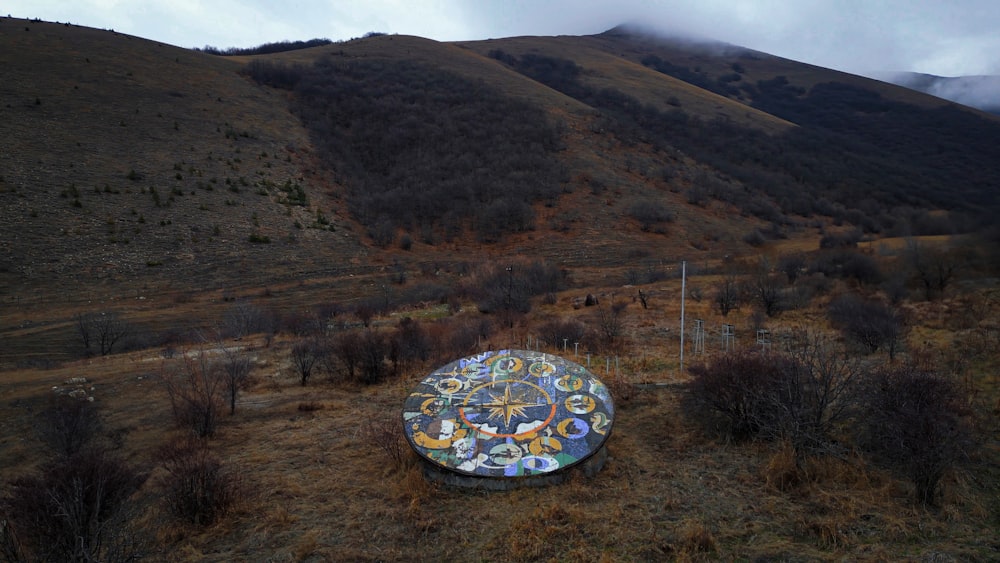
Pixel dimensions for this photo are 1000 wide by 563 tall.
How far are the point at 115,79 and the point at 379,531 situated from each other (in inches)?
1857

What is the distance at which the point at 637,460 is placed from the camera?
7.36 meters

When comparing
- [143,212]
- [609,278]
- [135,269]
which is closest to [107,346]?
[135,269]

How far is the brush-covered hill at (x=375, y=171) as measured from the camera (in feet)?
81.8

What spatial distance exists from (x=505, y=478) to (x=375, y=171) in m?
41.6

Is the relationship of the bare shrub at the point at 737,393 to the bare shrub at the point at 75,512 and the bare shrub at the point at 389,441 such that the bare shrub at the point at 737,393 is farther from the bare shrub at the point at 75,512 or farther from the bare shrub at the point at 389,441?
the bare shrub at the point at 75,512

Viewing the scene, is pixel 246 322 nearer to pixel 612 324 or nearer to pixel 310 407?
pixel 310 407

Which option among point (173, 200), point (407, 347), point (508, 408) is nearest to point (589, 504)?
point (508, 408)

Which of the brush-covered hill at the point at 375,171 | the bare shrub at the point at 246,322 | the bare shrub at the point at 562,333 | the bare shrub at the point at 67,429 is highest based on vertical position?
the brush-covered hill at the point at 375,171

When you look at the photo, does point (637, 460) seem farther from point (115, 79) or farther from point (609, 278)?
point (115, 79)

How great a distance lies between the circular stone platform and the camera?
6.52 meters

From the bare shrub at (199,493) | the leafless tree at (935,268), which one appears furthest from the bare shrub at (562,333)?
the leafless tree at (935,268)

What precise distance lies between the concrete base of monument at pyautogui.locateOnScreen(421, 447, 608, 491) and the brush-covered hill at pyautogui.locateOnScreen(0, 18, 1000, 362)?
1874 cm

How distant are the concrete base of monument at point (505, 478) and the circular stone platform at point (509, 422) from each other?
0.04 ft

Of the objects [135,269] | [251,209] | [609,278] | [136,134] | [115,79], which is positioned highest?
[115,79]
